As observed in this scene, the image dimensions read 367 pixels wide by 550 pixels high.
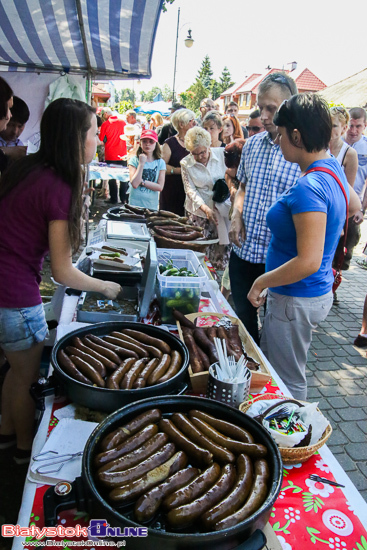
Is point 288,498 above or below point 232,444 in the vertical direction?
below

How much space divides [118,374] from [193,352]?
0.50 m

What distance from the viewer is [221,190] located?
4879 millimetres

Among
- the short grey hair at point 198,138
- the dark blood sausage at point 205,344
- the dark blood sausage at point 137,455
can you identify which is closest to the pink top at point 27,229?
the dark blood sausage at point 205,344

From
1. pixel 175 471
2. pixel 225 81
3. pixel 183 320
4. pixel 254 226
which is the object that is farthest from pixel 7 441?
pixel 225 81

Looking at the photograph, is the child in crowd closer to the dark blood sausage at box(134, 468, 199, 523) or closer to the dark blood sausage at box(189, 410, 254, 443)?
the dark blood sausage at box(189, 410, 254, 443)

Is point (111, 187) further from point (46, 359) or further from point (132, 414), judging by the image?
point (132, 414)

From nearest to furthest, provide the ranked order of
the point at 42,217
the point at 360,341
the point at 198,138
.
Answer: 1. the point at 42,217
2. the point at 198,138
3. the point at 360,341

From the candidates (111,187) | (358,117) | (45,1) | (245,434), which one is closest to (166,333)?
(245,434)

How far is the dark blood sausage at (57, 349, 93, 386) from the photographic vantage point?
5.45 feet

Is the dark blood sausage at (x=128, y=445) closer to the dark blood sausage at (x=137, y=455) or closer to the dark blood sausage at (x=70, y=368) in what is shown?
the dark blood sausage at (x=137, y=455)

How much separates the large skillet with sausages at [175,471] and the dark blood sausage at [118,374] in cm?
22

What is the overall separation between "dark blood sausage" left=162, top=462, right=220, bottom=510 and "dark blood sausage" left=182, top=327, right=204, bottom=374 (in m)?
0.71

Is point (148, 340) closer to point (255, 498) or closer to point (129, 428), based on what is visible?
point (129, 428)

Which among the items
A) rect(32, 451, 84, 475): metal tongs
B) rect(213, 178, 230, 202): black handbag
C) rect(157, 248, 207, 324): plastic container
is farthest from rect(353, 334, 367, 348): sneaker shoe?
rect(32, 451, 84, 475): metal tongs
